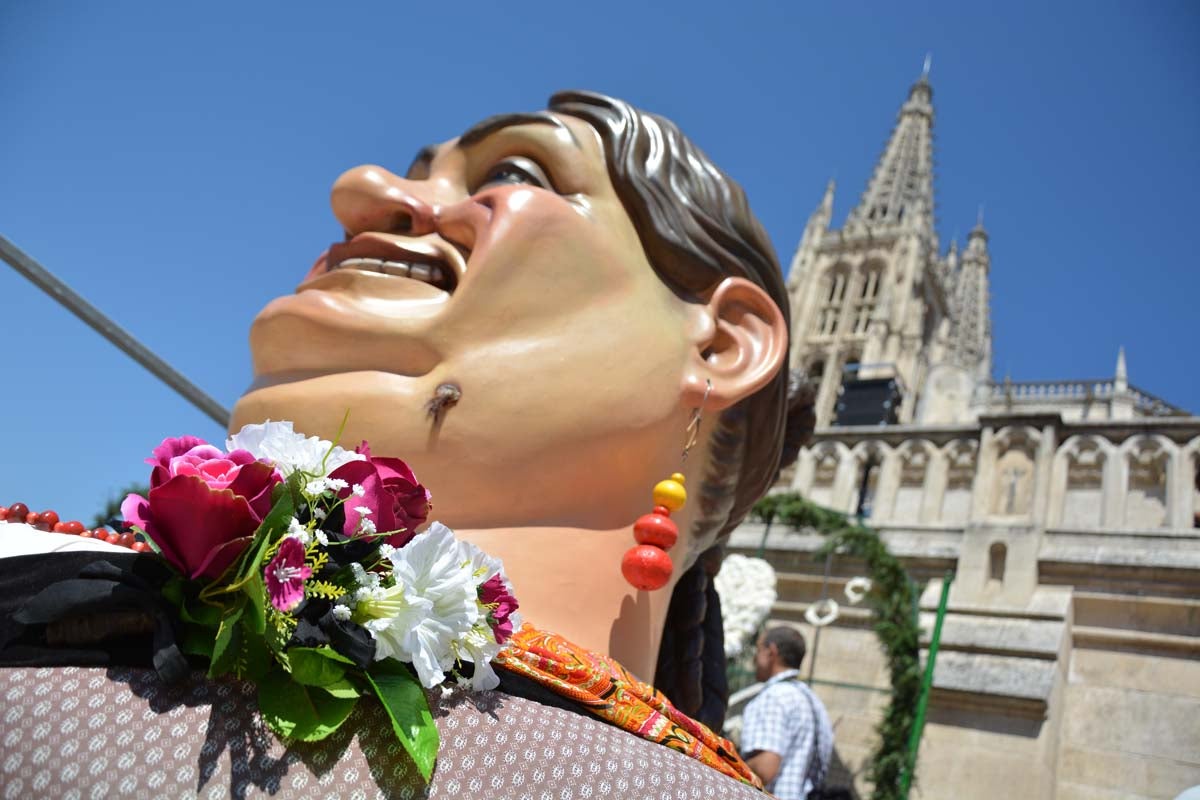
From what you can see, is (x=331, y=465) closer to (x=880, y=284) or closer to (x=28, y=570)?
(x=28, y=570)

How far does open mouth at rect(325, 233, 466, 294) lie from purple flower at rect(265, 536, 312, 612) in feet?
2.87

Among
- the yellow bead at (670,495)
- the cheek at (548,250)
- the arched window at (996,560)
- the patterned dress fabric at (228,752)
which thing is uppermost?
the arched window at (996,560)

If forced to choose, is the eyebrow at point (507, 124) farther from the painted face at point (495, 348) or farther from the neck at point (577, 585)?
the neck at point (577, 585)

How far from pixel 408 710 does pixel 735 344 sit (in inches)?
48.6

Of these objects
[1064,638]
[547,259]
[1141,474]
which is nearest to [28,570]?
[547,259]

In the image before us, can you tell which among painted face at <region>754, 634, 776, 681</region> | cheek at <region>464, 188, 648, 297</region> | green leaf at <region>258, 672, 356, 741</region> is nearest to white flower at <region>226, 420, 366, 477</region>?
green leaf at <region>258, 672, 356, 741</region>

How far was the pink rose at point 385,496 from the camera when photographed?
114cm

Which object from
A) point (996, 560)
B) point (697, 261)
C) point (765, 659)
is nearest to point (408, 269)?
point (697, 261)

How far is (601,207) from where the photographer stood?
194cm

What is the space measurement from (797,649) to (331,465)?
407cm

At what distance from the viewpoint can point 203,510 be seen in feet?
3.26

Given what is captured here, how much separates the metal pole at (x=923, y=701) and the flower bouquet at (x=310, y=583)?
19.0ft

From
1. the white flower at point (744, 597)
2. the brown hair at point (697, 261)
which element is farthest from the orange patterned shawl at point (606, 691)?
the white flower at point (744, 597)

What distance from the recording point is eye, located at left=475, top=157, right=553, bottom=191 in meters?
1.96
